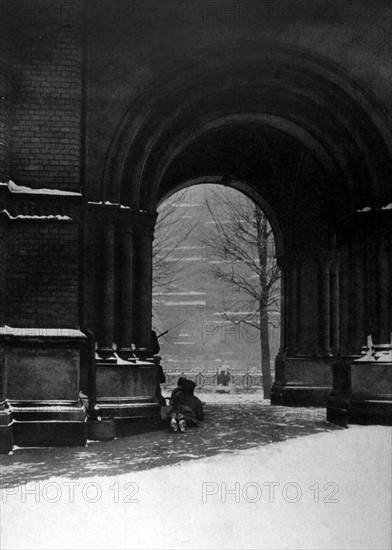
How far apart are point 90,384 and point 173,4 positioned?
5.40m

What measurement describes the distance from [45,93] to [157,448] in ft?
15.6

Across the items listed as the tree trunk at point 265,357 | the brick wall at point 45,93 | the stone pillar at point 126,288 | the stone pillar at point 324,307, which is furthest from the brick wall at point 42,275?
the tree trunk at point 265,357

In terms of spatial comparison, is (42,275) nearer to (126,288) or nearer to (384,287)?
(126,288)

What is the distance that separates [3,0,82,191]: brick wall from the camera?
34.1 ft

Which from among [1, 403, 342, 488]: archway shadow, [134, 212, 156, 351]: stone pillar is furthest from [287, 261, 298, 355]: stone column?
[134, 212, 156, 351]: stone pillar

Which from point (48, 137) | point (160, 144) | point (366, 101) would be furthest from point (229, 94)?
point (48, 137)

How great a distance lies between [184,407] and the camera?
1215 centimetres

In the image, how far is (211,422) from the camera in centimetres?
1305

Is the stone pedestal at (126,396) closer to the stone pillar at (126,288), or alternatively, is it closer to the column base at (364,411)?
the stone pillar at (126,288)

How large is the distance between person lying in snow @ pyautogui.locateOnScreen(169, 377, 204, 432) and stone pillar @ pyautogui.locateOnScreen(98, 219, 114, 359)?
4.00 feet

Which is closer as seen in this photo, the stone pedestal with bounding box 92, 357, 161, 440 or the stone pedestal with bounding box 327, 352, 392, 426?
the stone pedestal with bounding box 92, 357, 161, 440

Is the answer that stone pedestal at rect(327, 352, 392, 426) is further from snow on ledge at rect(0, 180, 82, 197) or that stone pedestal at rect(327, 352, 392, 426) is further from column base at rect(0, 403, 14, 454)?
column base at rect(0, 403, 14, 454)

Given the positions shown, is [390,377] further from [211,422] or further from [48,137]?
[48,137]

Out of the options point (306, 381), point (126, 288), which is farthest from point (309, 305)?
point (126, 288)
